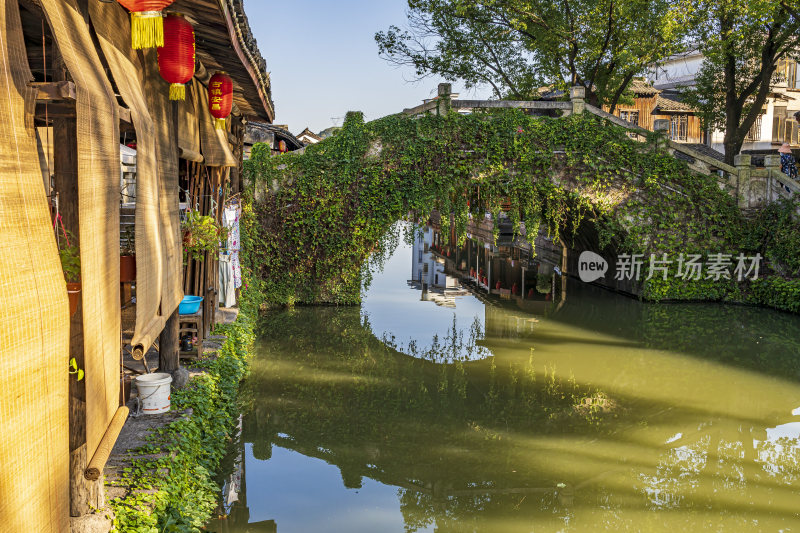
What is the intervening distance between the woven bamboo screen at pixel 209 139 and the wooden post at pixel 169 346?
2358 millimetres

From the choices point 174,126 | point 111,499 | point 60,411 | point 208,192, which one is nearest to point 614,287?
point 208,192

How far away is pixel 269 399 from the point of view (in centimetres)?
838

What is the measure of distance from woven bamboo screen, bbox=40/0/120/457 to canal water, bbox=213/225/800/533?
2.42 m

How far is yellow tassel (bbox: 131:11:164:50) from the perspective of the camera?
12.7 feet

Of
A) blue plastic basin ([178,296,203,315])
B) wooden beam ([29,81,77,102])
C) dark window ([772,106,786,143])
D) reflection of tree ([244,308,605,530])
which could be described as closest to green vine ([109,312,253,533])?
blue plastic basin ([178,296,203,315])

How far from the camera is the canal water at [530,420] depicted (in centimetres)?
565

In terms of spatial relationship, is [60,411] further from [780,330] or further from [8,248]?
[780,330]


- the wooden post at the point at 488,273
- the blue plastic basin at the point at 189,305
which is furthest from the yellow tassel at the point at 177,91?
the wooden post at the point at 488,273

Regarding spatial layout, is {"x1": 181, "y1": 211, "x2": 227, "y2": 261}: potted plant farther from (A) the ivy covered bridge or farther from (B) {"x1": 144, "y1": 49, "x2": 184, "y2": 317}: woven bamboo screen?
(A) the ivy covered bridge

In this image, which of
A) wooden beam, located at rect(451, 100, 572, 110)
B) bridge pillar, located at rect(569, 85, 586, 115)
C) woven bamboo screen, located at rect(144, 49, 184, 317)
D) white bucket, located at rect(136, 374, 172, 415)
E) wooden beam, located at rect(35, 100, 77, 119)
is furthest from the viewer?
bridge pillar, located at rect(569, 85, 586, 115)

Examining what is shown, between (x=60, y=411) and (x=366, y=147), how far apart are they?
11.5 m

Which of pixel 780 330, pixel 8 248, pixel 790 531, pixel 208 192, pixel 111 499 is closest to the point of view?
pixel 8 248

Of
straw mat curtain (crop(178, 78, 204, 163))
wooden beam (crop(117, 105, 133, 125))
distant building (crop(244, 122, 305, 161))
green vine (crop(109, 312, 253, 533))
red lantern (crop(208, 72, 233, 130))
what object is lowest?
green vine (crop(109, 312, 253, 533))

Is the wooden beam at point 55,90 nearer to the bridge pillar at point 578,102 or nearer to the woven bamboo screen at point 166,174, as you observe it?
the woven bamboo screen at point 166,174
